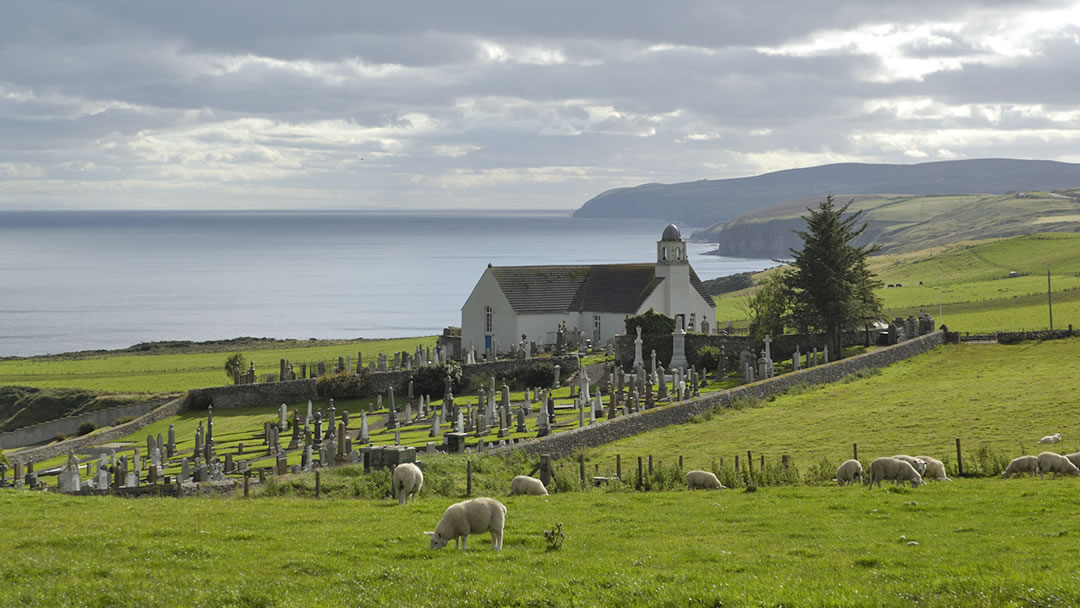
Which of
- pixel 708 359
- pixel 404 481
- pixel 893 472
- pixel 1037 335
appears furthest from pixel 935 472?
pixel 1037 335

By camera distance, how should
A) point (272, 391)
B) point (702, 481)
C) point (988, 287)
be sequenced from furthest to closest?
point (988, 287), point (272, 391), point (702, 481)

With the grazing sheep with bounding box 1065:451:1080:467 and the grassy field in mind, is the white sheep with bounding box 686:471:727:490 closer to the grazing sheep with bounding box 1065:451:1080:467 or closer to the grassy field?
the grazing sheep with bounding box 1065:451:1080:467

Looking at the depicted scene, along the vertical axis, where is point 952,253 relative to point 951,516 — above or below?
above

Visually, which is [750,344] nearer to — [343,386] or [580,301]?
[580,301]

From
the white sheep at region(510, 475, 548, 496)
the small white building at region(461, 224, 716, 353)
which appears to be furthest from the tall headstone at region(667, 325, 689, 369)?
the white sheep at region(510, 475, 548, 496)

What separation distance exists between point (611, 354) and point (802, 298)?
11.4 meters

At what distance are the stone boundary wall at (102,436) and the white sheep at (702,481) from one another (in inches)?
1110

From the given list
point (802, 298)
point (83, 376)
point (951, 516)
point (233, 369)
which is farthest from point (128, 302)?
point (951, 516)

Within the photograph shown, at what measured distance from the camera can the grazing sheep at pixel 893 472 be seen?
21.9 metres

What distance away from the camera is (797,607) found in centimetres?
1230

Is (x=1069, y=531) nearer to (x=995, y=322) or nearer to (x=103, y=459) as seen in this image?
(x=103, y=459)

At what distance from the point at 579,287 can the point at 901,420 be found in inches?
1464

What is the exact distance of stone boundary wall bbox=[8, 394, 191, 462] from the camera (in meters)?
44.5

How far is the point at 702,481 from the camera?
23.8 meters
